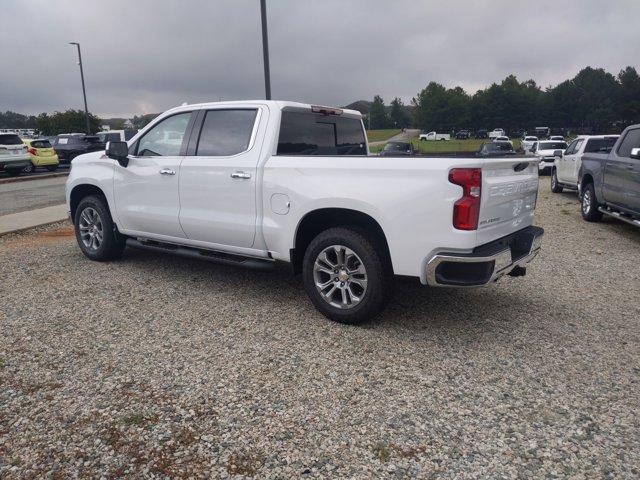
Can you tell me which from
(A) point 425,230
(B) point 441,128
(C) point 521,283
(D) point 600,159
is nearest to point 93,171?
(A) point 425,230

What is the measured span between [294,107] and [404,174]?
1.62m

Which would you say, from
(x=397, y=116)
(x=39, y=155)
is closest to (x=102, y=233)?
(x=39, y=155)

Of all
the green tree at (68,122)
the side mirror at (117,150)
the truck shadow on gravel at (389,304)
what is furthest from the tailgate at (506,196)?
the green tree at (68,122)

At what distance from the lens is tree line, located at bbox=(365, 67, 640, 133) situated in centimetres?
10244

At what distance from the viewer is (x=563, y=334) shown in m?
4.18

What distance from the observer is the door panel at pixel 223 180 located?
4.67 meters

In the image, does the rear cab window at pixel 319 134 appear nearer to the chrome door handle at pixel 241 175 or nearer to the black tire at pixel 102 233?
the chrome door handle at pixel 241 175

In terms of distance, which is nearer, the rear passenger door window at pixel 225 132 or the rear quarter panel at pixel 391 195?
the rear quarter panel at pixel 391 195

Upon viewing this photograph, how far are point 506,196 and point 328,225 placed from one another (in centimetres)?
147

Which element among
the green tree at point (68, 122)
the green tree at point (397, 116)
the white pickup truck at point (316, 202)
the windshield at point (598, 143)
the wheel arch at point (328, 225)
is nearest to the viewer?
the white pickup truck at point (316, 202)

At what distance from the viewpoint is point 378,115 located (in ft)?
499

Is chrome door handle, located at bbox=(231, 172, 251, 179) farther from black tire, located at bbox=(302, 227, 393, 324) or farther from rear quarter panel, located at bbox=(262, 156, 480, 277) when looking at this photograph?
black tire, located at bbox=(302, 227, 393, 324)

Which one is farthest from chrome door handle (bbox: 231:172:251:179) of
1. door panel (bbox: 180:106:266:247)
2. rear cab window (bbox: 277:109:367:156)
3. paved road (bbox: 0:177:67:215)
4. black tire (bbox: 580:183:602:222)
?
paved road (bbox: 0:177:67:215)

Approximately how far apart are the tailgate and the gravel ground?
876mm
